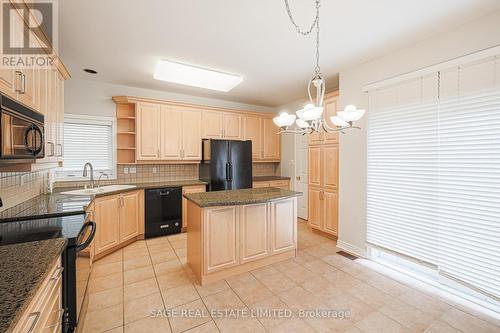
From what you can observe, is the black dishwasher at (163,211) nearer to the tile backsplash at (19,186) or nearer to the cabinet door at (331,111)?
the tile backsplash at (19,186)

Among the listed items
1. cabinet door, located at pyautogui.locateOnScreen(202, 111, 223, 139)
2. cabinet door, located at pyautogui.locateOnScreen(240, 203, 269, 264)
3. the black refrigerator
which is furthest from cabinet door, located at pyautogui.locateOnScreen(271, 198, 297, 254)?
cabinet door, located at pyautogui.locateOnScreen(202, 111, 223, 139)

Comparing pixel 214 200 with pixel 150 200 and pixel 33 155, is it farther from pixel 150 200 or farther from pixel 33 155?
pixel 150 200

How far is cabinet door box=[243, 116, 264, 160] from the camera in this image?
16.3ft

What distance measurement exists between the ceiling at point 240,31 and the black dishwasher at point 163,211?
1.94 meters

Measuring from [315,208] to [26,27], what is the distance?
4.11 metres

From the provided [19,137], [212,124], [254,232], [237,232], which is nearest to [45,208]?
[19,137]

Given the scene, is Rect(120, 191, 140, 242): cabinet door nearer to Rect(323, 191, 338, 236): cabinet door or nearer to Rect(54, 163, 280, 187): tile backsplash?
Rect(54, 163, 280, 187): tile backsplash

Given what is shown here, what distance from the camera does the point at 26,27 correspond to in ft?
5.58

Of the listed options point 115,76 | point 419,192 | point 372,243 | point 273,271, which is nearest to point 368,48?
point 419,192

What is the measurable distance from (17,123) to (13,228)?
31.2 inches

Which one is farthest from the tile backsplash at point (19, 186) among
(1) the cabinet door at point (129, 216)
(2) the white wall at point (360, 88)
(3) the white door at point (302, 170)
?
(3) the white door at point (302, 170)

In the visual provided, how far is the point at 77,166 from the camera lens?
3.69 m

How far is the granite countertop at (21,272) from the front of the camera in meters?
0.74

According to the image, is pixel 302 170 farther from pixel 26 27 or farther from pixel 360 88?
pixel 26 27
